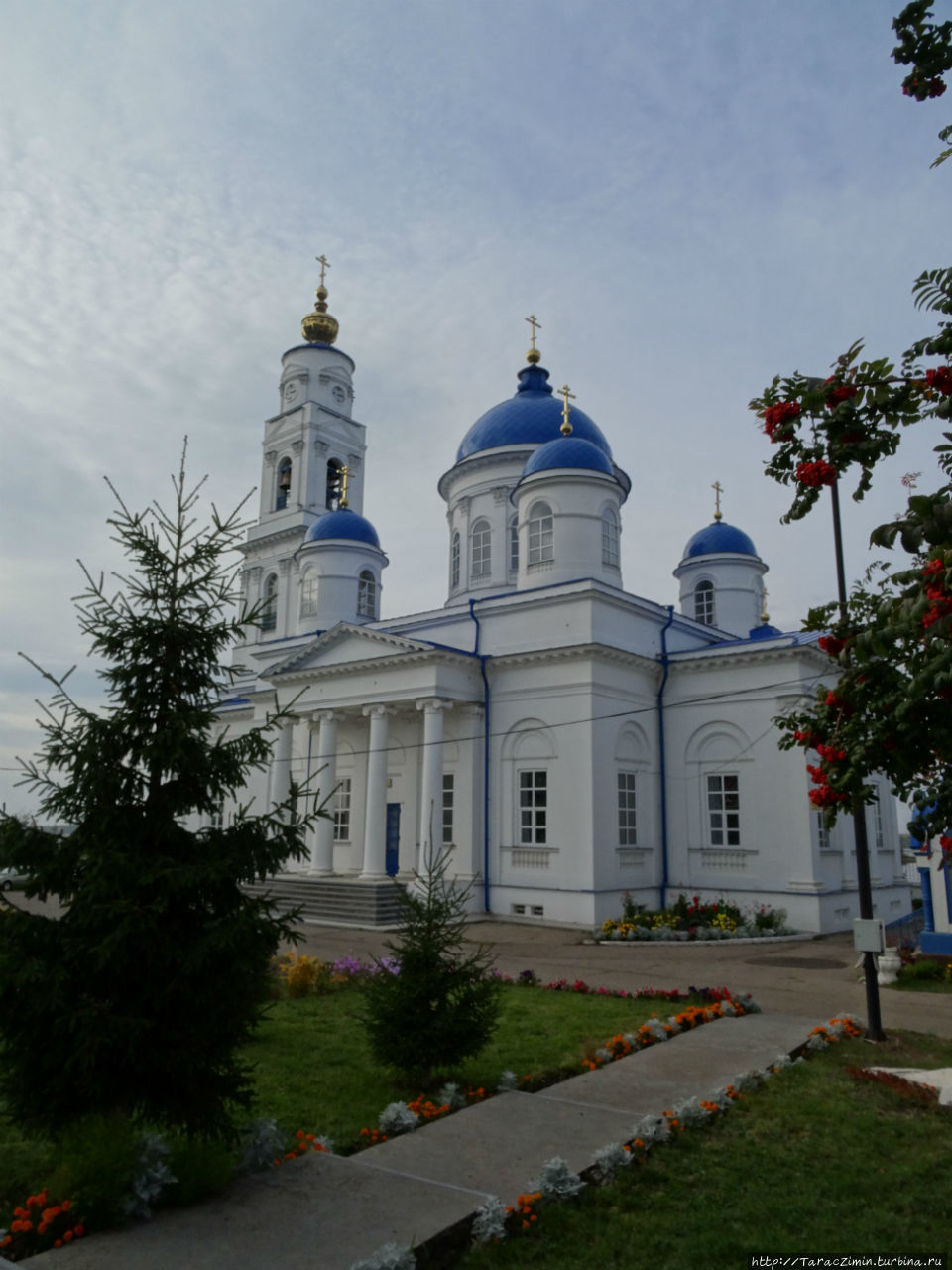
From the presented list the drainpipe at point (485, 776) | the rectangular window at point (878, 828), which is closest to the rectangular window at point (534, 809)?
the drainpipe at point (485, 776)

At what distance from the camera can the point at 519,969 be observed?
52.0 ft

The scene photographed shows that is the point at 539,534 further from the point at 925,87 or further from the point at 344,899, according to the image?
the point at 925,87

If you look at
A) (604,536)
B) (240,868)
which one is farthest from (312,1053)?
(604,536)

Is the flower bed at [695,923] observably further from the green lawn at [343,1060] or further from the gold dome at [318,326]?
the gold dome at [318,326]

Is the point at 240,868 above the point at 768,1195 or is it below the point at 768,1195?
above

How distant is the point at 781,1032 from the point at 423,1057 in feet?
14.4

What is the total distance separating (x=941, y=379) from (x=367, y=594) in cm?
2831

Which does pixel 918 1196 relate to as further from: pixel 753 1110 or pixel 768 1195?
pixel 753 1110

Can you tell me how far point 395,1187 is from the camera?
19.1 feet

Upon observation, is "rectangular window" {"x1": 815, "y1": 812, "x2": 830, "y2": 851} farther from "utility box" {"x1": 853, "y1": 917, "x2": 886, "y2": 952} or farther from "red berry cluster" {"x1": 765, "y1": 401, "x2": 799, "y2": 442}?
"red berry cluster" {"x1": 765, "y1": 401, "x2": 799, "y2": 442}

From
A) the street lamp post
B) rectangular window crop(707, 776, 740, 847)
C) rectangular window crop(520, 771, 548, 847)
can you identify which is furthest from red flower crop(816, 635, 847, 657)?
rectangular window crop(707, 776, 740, 847)

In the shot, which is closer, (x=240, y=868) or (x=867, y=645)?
(x=867, y=645)

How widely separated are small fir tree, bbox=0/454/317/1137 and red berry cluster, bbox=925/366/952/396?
4.63 metres

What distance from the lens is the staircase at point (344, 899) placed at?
73.7 feet
